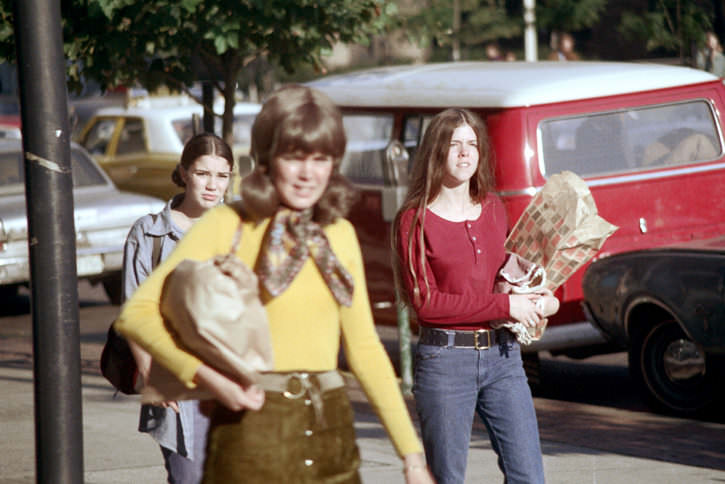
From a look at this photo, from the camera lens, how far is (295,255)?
9.98 feet

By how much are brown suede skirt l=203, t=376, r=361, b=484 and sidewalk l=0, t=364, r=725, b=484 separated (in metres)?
3.42

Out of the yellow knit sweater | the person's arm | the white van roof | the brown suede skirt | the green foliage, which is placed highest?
the green foliage

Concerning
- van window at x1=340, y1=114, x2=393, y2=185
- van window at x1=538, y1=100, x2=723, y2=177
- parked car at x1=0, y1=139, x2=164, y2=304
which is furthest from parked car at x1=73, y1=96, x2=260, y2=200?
van window at x1=538, y1=100, x2=723, y2=177

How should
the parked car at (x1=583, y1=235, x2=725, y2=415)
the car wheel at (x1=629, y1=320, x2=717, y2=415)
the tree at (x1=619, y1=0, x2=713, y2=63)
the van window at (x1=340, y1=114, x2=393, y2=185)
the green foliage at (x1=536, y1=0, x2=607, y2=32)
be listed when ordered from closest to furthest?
the parked car at (x1=583, y1=235, x2=725, y2=415) < the car wheel at (x1=629, y1=320, x2=717, y2=415) < the van window at (x1=340, y1=114, x2=393, y2=185) < the tree at (x1=619, y1=0, x2=713, y2=63) < the green foliage at (x1=536, y1=0, x2=607, y2=32)

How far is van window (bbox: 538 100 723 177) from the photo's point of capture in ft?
29.5

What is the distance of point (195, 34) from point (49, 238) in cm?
442

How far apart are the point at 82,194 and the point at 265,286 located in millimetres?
10471

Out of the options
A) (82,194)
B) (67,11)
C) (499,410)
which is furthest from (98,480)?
(82,194)

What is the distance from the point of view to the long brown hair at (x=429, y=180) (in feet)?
14.9

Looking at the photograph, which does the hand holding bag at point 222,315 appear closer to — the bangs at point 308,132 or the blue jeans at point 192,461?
the bangs at point 308,132

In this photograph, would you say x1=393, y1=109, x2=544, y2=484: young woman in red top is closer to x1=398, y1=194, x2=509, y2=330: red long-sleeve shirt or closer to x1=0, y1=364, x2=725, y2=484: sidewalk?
x1=398, y1=194, x2=509, y2=330: red long-sleeve shirt

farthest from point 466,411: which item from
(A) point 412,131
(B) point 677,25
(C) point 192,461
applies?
(B) point 677,25

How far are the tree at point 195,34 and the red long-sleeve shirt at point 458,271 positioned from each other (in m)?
3.95

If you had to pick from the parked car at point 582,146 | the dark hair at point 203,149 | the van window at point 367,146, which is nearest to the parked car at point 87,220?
the van window at point 367,146
